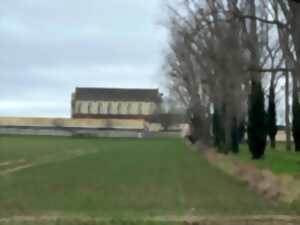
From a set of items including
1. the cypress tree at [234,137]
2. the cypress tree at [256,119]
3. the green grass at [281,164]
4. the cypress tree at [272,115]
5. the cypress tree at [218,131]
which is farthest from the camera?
the cypress tree at [218,131]

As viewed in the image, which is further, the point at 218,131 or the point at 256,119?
the point at 218,131

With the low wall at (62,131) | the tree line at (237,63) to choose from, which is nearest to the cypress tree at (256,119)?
the tree line at (237,63)

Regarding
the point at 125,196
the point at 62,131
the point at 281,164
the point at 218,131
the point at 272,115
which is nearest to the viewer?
the point at 125,196

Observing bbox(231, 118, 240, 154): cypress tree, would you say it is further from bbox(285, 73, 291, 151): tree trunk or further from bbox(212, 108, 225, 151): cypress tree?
bbox(285, 73, 291, 151): tree trunk

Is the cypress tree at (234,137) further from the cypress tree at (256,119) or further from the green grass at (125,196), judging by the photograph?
the green grass at (125,196)

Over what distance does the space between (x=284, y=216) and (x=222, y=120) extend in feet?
184

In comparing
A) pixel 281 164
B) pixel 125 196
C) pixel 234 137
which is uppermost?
pixel 234 137

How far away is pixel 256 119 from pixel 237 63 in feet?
34.1

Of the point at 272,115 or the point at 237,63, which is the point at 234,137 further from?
the point at 237,63

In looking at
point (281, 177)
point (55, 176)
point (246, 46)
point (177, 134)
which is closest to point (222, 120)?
point (246, 46)

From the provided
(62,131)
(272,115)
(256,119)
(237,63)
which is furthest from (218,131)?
(62,131)

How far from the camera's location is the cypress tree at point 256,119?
54375 mm

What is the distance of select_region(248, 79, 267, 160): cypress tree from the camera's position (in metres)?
54.4

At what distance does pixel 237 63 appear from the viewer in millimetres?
46344
